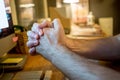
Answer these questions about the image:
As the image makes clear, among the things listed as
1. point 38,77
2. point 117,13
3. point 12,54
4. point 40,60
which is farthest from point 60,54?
point 117,13

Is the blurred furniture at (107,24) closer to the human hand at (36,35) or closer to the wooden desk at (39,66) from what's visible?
the wooden desk at (39,66)

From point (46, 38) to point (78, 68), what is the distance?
0.19 meters

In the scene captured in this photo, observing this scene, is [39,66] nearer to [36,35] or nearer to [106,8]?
[36,35]

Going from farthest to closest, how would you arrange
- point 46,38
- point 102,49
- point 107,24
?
point 107,24
point 102,49
point 46,38

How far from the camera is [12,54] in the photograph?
1.20 metres

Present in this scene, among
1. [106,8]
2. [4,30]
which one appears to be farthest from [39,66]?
[106,8]

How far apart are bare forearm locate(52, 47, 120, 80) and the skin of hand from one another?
0.05 metres

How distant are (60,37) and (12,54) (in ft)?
2.04

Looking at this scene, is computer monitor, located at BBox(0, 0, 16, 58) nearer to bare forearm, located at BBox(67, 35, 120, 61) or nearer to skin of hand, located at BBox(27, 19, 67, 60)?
skin of hand, located at BBox(27, 19, 67, 60)

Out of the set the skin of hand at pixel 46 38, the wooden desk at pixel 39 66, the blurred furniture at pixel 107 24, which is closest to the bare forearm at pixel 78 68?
the skin of hand at pixel 46 38

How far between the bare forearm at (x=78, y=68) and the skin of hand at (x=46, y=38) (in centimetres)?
5

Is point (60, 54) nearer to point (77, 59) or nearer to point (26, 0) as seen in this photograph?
point (77, 59)

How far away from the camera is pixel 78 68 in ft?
1.74

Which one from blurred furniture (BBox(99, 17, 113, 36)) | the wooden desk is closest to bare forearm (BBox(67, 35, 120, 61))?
the wooden desk
